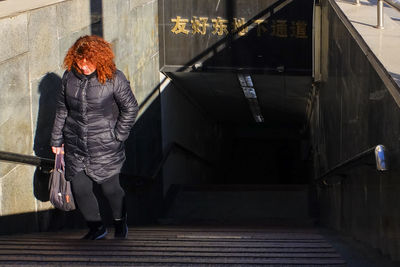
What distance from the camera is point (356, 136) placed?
5688 millimetres

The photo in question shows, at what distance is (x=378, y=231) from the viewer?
467cm

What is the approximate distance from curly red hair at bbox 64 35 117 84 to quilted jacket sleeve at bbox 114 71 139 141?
133 mm

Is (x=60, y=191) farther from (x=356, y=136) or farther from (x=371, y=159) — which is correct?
(x=356, y=136)

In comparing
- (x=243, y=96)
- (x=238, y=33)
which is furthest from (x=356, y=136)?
(x=243, y=96)

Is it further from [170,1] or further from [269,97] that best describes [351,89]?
[269,97]

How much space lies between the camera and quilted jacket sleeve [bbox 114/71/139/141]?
14.6 ft

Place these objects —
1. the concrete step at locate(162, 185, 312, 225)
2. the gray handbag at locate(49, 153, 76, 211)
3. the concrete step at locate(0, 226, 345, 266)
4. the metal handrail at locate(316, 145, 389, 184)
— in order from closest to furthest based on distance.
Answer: the concrete step at locate(0, 226, 345, 266) → the metal handrail at locate(316, 145, 389, 184) → the gray handbag at locate(49, 153, 76, 211) → the concrete step at locate(162, 185, 312, 225)

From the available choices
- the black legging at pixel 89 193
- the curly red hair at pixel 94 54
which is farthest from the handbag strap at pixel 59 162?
the curly red hair at pixel 94 54

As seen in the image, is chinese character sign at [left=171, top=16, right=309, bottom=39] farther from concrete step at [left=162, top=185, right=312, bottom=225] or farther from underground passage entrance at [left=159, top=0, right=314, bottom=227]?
concrete step at [left=162, top=185, right=312, bottom=225]

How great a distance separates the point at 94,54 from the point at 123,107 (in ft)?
1.40

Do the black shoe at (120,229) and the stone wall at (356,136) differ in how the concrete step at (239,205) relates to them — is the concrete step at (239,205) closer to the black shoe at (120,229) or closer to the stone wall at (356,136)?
the stone wall at (356,136)

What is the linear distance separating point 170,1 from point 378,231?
638 cm

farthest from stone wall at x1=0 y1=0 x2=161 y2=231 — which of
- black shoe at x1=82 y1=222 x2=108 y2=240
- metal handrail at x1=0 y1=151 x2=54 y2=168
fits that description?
black shoe at x1=82 y1=222 x2=108 y2=240

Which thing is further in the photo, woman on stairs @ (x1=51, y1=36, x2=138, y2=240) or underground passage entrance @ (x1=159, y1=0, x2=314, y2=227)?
underground passage entrance @ (x1=159, y1=0, x2=314, y2=227)
